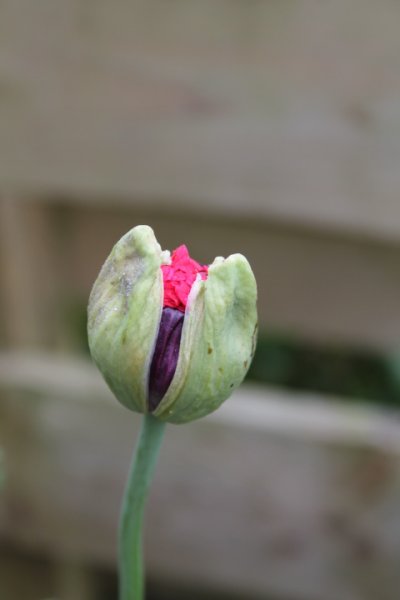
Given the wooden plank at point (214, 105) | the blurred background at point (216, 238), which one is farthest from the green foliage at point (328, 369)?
the wooden plank at point (214, 105)

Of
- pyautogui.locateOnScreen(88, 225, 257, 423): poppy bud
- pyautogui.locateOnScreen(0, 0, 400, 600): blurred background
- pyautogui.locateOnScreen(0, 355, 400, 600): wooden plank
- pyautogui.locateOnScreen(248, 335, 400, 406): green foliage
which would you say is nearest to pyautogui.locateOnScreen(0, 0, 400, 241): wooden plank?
pyautogui.locateOnScreen(0, 0, 400, 600): blurred background

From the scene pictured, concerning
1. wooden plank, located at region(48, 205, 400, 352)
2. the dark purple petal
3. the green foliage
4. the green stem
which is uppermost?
the green foliage

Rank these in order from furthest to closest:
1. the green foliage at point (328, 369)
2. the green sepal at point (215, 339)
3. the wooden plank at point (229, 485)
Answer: the green foliage at point (328, 369) → the wooden plank at point (229, 485) → the green sepal at point (215, 339)

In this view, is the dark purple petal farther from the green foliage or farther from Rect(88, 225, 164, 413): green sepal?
the green foliage

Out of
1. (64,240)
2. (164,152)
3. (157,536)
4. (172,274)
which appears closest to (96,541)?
(157,536)

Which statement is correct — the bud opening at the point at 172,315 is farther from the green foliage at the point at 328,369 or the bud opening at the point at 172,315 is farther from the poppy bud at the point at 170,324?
the green foliage at the point at 328,369

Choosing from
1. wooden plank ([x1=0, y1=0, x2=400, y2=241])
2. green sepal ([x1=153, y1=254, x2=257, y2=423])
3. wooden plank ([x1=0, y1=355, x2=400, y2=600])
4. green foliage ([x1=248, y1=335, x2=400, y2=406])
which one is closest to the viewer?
green sepal ([x1=153, y1=254, x2=257, y2=423])

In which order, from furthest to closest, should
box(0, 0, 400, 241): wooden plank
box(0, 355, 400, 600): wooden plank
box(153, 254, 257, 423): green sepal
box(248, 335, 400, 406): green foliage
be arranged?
box(248, 335, 400, 406): green foliage → box(0, 355, 400, 600): wooden plank → box(0, 0, 400, 241): wooden plank → box(153, 254, 257, 423): green sepal

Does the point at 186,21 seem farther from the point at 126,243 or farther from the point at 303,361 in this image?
the point at 303,361
